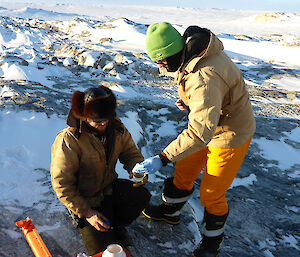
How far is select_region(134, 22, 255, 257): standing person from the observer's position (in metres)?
1.70

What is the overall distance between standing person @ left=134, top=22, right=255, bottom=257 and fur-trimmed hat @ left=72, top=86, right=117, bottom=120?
45 centimetres

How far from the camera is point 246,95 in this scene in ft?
6.67

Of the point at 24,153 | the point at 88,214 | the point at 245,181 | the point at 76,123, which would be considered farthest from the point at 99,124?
the point at 245,181

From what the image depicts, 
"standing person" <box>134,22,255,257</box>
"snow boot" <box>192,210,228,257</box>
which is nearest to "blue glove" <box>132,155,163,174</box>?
"standing person" <box>134,22,255,257</box>

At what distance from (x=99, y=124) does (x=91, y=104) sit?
0.57 feet

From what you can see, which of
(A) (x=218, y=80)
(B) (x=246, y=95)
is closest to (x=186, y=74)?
(A) (x=218, y=80)

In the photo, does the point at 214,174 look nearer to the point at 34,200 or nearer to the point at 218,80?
the point at 218,80

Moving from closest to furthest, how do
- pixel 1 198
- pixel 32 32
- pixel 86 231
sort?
pixel 86 231 → pixel 1 198 → pixel 32 32

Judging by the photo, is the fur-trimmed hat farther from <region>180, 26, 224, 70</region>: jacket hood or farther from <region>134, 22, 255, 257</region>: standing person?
<region>180, 26, 224, 70</region>: jacket hood

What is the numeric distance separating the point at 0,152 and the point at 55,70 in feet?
23.7

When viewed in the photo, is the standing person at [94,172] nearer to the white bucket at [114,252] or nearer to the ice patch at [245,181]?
the white bucket at [114,252]

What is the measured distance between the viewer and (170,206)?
2418 millimetres

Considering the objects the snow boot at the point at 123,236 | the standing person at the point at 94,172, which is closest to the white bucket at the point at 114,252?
the standing person at the point at 94,172

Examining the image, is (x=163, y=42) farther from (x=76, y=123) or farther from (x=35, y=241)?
(x=35, y=241)
